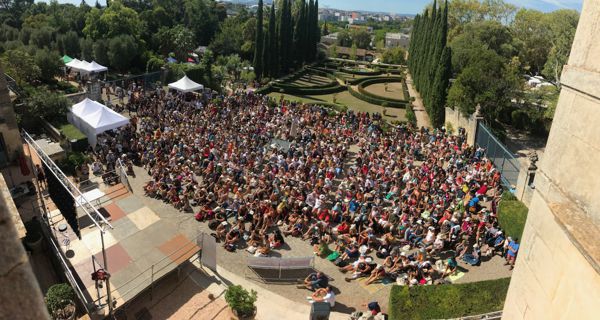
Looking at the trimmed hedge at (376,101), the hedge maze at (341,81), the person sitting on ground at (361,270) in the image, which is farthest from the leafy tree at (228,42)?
the person sitting on ground at (361,270)

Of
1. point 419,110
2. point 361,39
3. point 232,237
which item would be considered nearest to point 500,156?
point 232,237

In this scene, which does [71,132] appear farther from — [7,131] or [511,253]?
[511,253]

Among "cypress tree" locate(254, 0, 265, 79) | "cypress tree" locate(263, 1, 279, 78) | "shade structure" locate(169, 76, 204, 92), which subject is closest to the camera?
"shade structure" locate(169, 76, 204, 92)

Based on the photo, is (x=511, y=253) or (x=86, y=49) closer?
(x=511, y=253)

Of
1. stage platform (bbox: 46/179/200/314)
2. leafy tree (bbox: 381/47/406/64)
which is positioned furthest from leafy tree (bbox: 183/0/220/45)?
stage platform (bbox: 46/179/200/314)

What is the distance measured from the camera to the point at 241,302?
10320 millimetres

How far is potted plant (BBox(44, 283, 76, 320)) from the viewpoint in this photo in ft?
31.4

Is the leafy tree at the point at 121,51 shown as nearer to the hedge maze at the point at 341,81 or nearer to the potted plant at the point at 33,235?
the hedge maze at the point at 341,81

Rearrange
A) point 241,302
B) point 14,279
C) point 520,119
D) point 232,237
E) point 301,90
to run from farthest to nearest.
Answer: point 301,90 → point 520,119 → point 232,237 → point 241,302 → point 14,279

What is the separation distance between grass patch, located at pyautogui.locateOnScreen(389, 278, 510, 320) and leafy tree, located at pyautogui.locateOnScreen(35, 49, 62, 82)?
3355 centimetres

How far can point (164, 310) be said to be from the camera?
10961mm

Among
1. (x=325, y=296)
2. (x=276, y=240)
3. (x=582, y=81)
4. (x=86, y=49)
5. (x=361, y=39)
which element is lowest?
(x=325, y=296)

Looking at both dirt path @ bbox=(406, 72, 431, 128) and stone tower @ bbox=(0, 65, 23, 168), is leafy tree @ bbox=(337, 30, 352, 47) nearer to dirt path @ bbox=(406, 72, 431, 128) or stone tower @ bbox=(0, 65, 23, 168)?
dirt path @ bbox=(406, 72, 431, 128)

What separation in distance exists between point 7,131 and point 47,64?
22.4m
